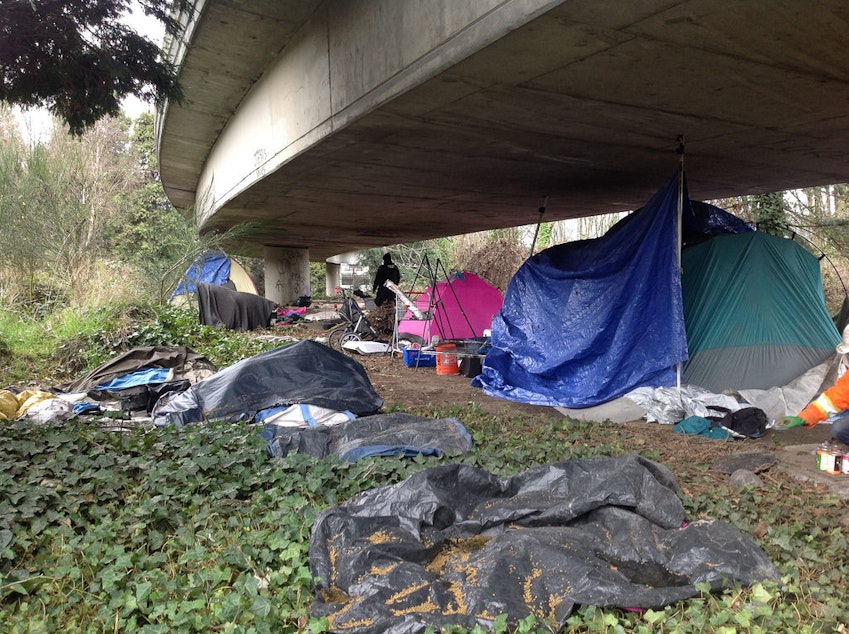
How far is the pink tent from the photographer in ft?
33.0

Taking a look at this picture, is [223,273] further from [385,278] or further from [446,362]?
[446,362]

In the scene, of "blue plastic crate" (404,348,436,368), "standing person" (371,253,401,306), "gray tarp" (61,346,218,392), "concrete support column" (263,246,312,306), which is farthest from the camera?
"concrete support column" (263,246,312,306)

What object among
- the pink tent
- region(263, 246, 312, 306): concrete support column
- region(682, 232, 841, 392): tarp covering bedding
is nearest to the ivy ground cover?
region(682, 232, 841, 392): tarp covering bedding

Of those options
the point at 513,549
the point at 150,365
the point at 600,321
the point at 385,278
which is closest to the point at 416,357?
the point at 600,321

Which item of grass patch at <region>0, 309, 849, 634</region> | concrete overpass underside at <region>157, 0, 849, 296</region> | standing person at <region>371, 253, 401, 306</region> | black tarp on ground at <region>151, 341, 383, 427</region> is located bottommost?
grass patch at <region>0, 309, 849, 634</region>

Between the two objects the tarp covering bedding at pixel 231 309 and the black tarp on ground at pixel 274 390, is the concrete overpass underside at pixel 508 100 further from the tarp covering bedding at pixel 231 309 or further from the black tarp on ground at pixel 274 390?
the tarp covering bedding at pixel 231 309

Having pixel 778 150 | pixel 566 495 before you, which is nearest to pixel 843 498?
pixel 566 495

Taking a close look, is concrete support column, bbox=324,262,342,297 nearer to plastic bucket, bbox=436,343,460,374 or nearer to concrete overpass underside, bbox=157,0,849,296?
concrete overpass underside, bbox=157,0,849,296

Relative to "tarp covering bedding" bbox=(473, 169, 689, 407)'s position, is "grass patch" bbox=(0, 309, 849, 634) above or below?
below

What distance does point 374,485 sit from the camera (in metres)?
3.55

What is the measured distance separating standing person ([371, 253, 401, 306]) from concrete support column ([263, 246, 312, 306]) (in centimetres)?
582

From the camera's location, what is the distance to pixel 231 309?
41.0 ft

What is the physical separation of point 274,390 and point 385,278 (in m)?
7.65

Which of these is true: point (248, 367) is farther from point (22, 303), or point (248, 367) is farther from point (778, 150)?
point (22, 303)
